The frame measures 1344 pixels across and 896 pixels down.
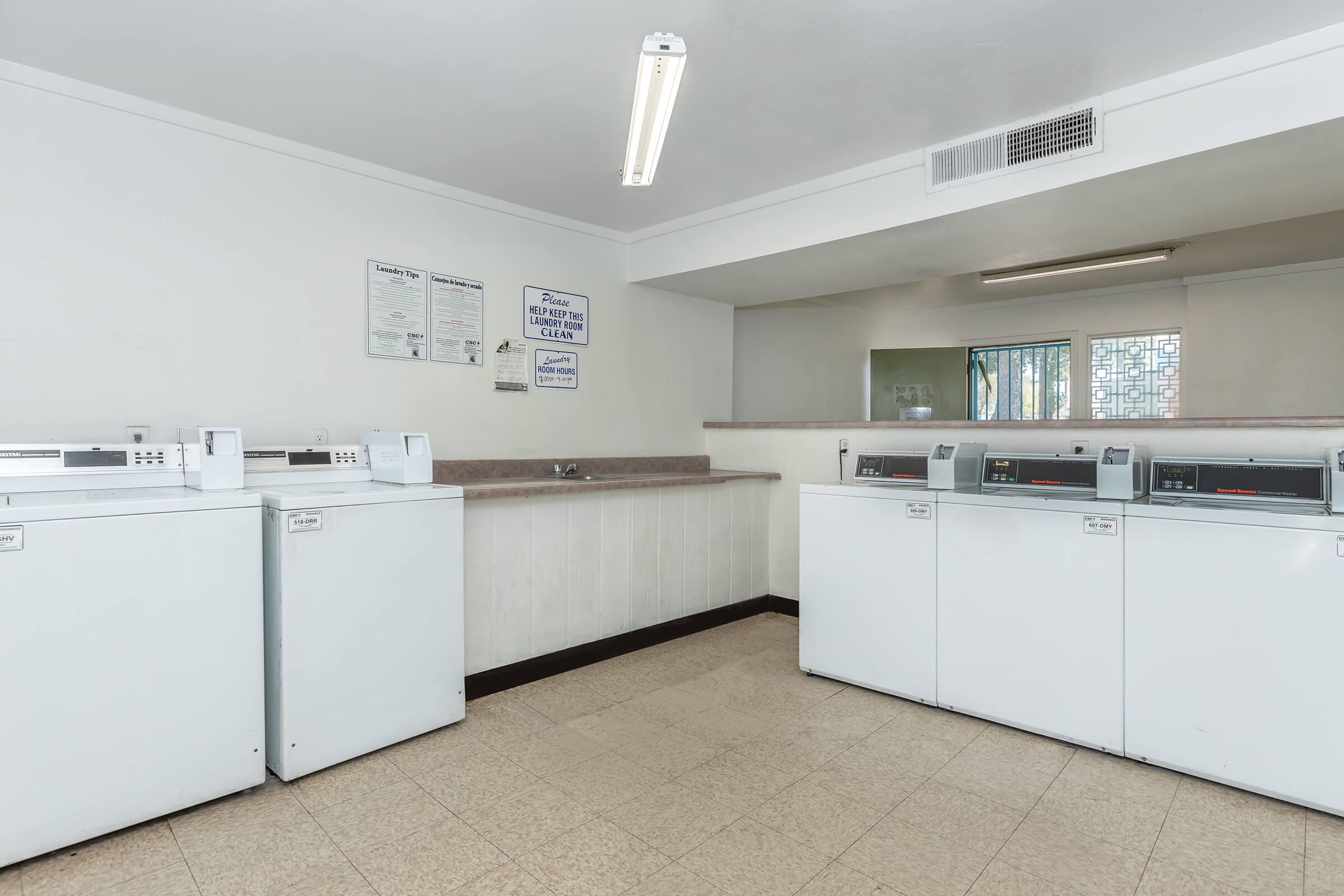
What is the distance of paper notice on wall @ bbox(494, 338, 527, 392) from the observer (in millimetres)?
3855

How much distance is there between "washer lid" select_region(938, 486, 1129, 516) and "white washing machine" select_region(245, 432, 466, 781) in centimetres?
220

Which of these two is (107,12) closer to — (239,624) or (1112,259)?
(239,624)

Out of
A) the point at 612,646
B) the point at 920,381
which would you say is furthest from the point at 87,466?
the point at 920,381

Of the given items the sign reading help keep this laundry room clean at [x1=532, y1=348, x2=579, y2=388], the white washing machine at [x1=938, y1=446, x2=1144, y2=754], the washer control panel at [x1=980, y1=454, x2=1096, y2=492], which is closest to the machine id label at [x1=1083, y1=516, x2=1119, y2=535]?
the white washing machine at [x1=938, y1=446, x2=1144, y2=754]

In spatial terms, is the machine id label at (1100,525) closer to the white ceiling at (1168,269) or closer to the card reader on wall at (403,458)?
the white ceiling at (1168,269)

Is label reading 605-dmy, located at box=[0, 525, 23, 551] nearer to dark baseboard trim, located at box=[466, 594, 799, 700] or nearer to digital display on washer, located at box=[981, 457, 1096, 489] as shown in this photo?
dark baseboard trim, located at box=[466, 594, 799, 700]

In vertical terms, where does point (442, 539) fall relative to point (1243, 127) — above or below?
below

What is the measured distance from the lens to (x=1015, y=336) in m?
6.89

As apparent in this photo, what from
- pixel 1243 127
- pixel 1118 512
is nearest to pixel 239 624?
pixel 1118 512

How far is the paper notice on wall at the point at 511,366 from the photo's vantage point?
3855mm

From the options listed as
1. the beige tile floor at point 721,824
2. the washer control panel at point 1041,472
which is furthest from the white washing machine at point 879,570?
the beige tile floor at point 721,824

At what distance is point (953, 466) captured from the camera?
306 cm

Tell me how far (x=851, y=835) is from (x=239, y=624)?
213 cm

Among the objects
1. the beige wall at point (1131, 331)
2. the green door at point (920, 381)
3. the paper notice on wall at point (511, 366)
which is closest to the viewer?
the paper notice on wall at point (511, 366)
